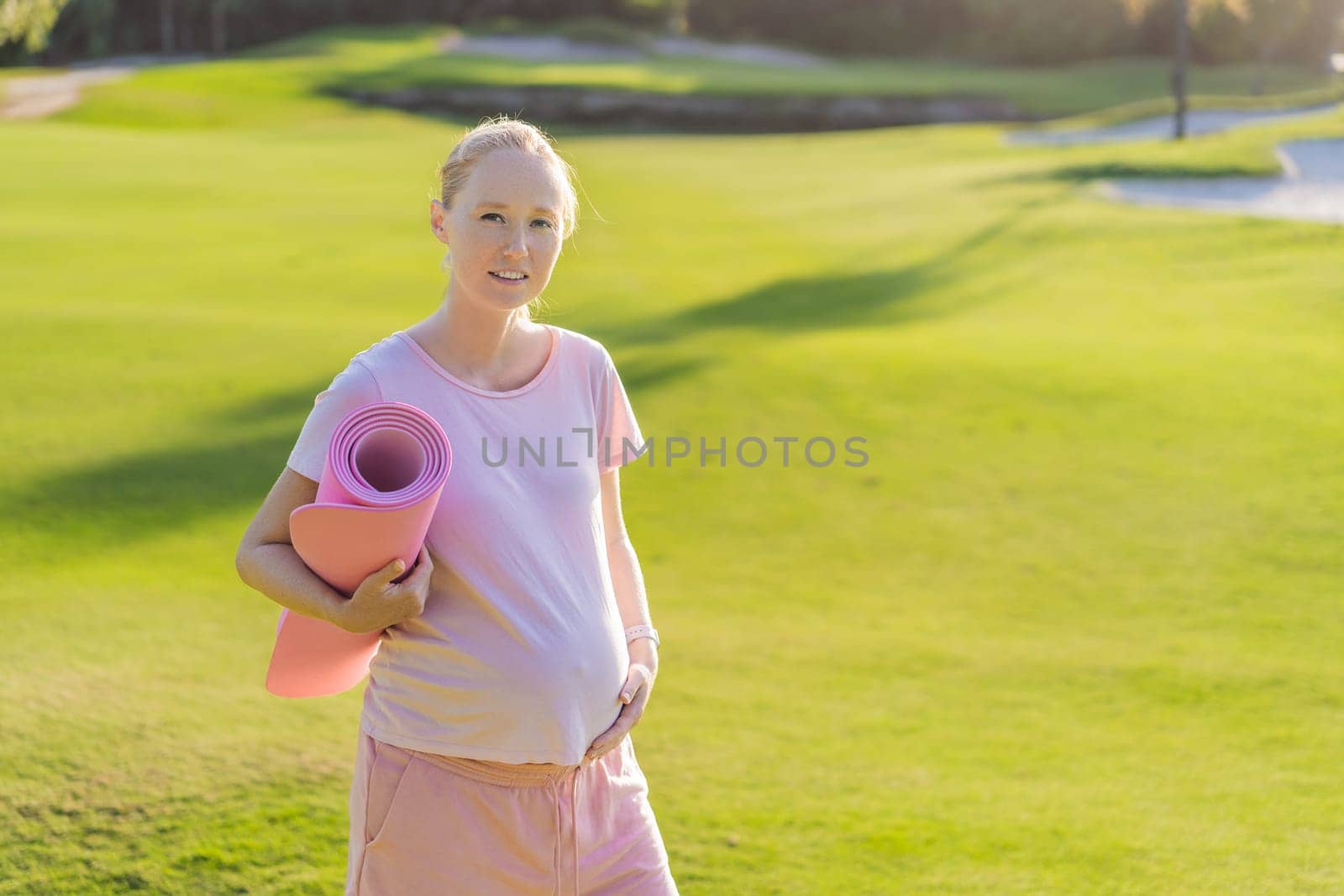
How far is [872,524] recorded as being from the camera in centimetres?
579

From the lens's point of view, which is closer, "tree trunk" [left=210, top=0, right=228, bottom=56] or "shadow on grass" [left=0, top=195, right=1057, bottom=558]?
"shadow on grass" [left=0, top=195, right=1057, bottom=558]

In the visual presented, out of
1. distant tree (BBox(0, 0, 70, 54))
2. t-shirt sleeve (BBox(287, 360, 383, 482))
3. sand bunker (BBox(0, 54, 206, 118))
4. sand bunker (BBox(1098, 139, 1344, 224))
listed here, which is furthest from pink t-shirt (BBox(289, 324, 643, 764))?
distant tree (BBox(0, 0, 70, 54))

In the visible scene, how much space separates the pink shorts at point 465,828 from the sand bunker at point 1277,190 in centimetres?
1206

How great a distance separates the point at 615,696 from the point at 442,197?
82 cm

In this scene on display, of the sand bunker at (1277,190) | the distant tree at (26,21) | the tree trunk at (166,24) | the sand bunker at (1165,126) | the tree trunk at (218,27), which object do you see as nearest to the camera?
the sand bunker at (1277,190)

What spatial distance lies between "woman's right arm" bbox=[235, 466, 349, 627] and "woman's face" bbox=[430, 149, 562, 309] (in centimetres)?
39

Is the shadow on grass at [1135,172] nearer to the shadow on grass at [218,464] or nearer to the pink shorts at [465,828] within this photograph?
the shadow on grass at [218,464]

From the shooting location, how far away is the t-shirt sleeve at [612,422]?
2.13 meters

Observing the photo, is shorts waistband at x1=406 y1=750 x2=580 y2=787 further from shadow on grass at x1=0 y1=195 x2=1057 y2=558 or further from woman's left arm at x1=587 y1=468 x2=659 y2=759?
shadow on grass at x1=0 y1=195 x2=1057 y2=558

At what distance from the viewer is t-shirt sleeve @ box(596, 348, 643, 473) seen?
2.13 meters

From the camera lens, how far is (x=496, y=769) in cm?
192

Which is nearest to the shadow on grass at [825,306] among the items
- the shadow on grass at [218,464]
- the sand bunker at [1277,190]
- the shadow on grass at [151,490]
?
the shadow on grass at [218,464]

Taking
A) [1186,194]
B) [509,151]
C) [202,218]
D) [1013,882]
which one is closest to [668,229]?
[202,218]

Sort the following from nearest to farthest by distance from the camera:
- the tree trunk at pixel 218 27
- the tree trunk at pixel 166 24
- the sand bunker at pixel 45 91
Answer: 1. the sand bunker at pixel 45 91
2. the tree trunk at pixel 166 24
3. the tree trunk at pixel 218 27
